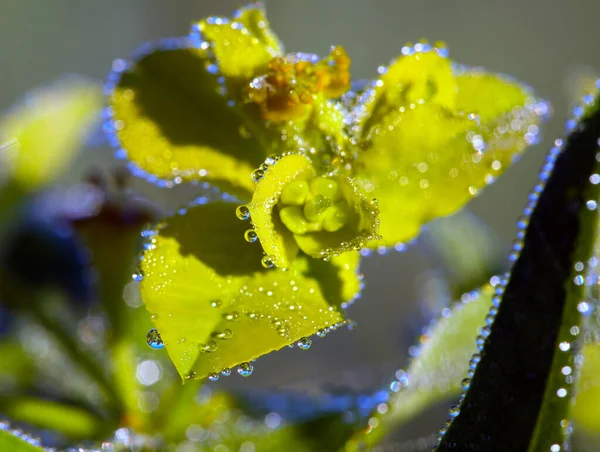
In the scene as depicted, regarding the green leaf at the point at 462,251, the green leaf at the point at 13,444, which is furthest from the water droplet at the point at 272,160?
the green leaf at the point at 462,251

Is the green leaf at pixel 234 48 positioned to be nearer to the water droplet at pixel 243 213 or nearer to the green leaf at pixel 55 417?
the water droplet at pixel 243 213

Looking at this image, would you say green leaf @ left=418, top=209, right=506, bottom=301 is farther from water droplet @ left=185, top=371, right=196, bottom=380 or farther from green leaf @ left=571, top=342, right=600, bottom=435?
water droplet @ left=185, top=371, right=196, bottom=380

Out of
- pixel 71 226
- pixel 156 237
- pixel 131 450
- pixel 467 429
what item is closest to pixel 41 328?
pixel 71 226

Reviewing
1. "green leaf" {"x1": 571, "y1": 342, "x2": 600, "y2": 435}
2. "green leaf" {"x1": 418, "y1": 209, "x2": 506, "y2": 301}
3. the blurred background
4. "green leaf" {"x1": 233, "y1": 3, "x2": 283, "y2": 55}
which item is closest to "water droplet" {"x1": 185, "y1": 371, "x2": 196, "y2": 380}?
"green leaf" {"x1": 233, "y1": 3, "x2": 283, "y2": 55}

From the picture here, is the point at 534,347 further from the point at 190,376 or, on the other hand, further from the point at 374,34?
the point at 374,34

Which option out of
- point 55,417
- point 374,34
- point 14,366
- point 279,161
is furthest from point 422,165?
point 374,34
